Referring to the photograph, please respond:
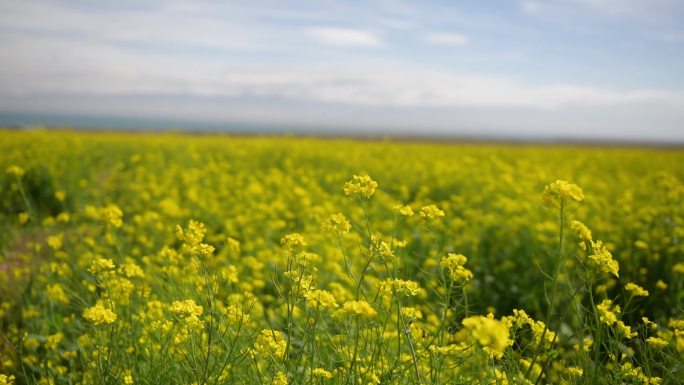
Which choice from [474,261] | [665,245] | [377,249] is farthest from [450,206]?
[377,249]

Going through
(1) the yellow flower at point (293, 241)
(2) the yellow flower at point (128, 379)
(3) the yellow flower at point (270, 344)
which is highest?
(1) the yellow flower at point (293, 241)

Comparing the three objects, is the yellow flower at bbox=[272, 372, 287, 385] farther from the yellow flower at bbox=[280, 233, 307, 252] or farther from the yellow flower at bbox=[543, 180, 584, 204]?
the yellow flower at bbox=[543, 180, 584, 204]

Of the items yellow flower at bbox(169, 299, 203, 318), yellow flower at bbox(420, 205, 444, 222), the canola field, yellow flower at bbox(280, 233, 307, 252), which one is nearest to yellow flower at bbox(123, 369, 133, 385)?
the canola field

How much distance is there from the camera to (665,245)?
5.07 m

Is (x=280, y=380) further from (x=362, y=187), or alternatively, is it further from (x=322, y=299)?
(x=362, y=187)

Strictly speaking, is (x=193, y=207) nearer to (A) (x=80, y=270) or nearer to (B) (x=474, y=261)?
(A) (x=80, y=270)

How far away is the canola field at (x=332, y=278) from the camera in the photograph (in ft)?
6.52

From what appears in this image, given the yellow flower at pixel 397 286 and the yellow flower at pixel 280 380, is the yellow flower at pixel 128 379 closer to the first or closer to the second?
the yellow flower at pixel 280 380

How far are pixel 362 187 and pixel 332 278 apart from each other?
86.7 inches

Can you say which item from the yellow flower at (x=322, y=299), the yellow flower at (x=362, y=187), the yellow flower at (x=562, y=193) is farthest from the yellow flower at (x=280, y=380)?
the yellow flower at (x=562, y=193)

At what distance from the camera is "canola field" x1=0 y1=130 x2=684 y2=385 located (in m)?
Result: 1.99

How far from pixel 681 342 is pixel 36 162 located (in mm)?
9225

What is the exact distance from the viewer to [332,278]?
419 centimetres

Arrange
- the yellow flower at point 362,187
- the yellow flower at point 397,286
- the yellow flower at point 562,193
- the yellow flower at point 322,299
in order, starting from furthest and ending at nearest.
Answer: the yellow flower at point 362,187 < the yellow flower at point 397,286 < the yellow flower at point 322,299 < the yellow flower at point 562,193
